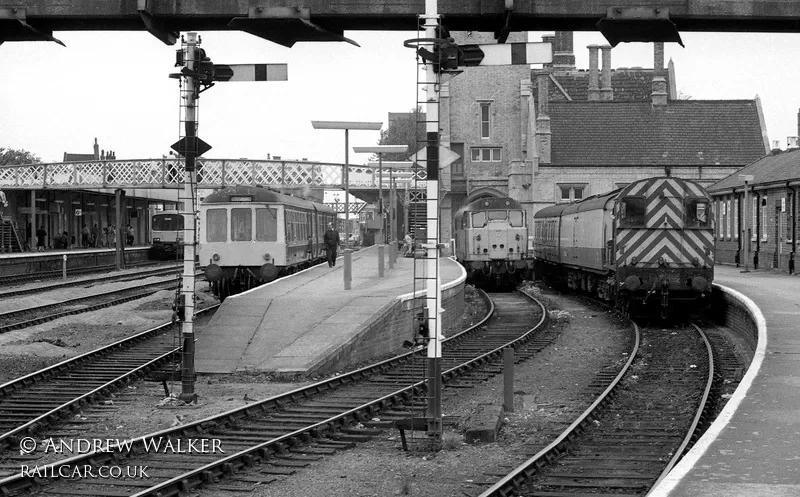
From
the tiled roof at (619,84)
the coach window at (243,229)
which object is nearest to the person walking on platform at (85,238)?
the tiled roof at (619,84)

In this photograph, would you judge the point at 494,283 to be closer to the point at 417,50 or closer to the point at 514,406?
the point at 514,406

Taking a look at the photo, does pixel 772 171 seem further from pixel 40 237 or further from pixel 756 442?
pixel 40 237

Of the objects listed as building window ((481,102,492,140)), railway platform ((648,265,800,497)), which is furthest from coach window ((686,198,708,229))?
building window ((481,102,492,140))

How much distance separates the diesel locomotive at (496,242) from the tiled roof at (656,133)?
16990 millimetres

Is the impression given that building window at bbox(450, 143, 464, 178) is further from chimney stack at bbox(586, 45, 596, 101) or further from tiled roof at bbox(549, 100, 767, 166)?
chimney stack at bbox(586, 45, 596, 101)

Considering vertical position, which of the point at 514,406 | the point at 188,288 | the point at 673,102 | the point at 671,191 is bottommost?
the point at 514,406

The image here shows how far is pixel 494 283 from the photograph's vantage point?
36938 millimetres

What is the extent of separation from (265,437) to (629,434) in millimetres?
3879

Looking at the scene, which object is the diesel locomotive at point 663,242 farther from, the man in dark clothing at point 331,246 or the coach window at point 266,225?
the man in dark clothing at point 331,246

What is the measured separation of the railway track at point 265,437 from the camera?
30.2 feet

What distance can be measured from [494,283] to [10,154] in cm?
10420

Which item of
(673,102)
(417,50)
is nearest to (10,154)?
(673,102)

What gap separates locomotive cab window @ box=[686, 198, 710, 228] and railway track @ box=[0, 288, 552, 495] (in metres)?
7.83

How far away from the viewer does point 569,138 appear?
176 feet
